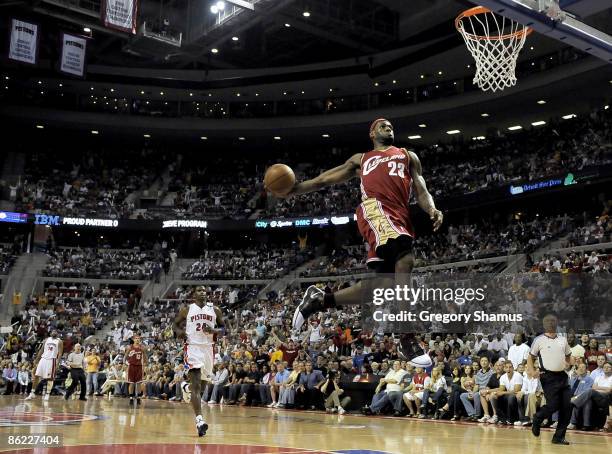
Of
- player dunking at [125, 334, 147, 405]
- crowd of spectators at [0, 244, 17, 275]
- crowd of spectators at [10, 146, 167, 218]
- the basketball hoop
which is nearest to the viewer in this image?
the basketball hoop

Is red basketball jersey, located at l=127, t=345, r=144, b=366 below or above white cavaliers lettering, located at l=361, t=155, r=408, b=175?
below

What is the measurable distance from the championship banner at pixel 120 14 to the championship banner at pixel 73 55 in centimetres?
357

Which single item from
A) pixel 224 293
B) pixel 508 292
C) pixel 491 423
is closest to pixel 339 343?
pixel 508 292

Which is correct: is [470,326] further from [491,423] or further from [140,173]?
A: [140,173]

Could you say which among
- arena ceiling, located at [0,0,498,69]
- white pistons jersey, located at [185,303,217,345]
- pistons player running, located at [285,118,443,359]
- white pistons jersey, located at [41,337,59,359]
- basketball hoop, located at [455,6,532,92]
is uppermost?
arena ceiling, located at [0,0,498,69]

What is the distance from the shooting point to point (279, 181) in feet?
16.7

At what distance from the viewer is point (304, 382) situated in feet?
49.8

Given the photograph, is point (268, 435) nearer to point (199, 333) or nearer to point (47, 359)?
point (199, 333)

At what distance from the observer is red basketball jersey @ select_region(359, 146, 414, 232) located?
16.4 ft

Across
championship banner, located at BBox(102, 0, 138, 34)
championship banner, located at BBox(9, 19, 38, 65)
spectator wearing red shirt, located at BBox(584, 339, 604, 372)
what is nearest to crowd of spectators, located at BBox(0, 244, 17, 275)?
championship banner, located at BBox(9, 19, 38, 65)

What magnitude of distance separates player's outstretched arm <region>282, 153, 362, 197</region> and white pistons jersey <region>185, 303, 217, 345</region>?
440 centimetres

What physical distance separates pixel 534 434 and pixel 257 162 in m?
32.4

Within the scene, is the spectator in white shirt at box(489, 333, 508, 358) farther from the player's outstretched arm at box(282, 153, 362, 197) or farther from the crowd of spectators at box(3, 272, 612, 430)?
the player's outstretched arm at box(282, 153, 362, 197)

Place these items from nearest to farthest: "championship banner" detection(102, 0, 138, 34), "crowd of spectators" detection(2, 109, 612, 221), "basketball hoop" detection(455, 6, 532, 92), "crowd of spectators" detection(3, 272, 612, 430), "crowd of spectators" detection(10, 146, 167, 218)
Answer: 1. "basketball hoop" detection(455, 6, 532, 92)
2. "crowd of spectators" detection(3, 272, 612, 430)
3. "championship banner" detection(102, 0, 138, 34)
4. "crowd of spectators" detection(2, 109, 612, 221)
5. "crowd of spectators" detection(10, 146, 167, 218)
